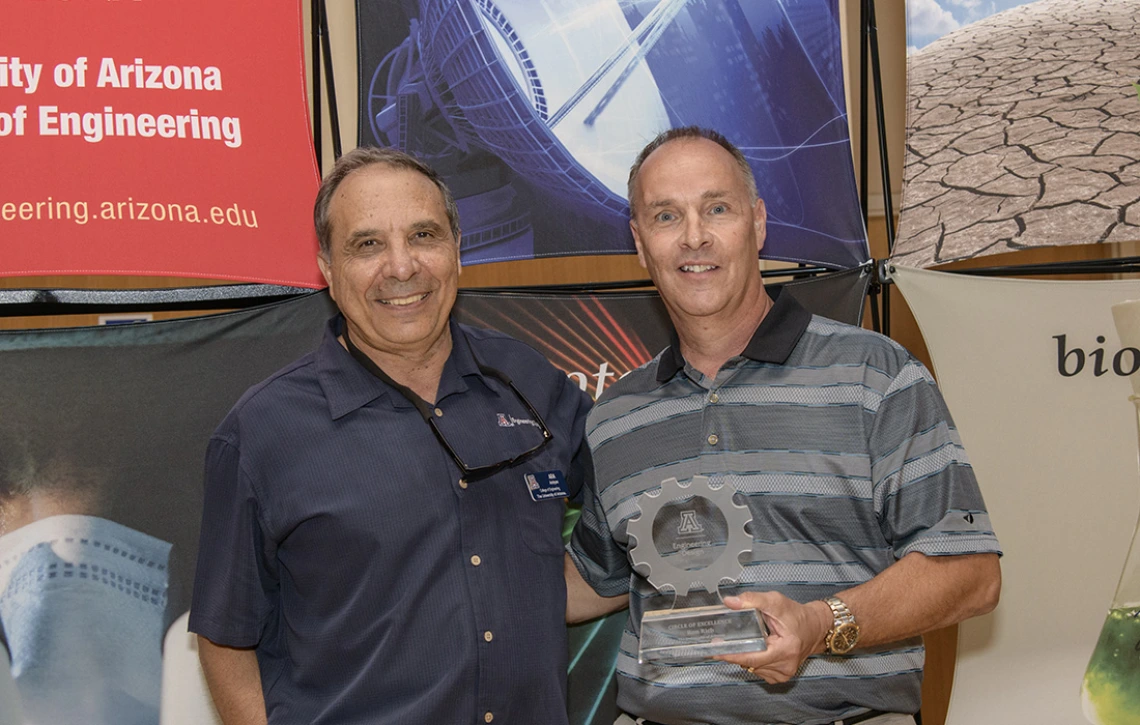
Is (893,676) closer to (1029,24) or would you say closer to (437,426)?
(437,426)

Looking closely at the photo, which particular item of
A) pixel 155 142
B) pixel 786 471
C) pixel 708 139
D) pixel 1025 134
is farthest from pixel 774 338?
pixel 155 142

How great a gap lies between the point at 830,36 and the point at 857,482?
149 cm

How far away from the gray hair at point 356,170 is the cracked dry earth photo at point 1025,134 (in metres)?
1.22

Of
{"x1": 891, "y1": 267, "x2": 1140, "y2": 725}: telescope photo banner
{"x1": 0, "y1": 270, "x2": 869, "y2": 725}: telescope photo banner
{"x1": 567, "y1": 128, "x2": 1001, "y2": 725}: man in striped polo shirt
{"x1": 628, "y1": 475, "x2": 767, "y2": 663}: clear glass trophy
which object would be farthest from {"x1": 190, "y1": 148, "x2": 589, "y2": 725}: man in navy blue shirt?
{"x1": 891, "y1": 267, "x2": 1140, "y2": 725}: telescope photo banner

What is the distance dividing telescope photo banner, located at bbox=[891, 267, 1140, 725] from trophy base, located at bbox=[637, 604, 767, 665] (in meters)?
1.16

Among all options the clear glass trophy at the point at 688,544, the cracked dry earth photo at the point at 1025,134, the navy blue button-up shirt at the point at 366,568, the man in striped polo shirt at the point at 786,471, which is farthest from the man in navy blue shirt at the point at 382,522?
the cracked dry earth photo at the point at 1025,134

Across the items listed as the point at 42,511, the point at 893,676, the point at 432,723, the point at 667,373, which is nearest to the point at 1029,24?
the point at 667,373

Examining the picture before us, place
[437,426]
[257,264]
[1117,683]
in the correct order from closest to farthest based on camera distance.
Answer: [1117,683]
[437,426]
[257,264]

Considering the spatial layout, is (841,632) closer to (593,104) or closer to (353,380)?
(353,380)

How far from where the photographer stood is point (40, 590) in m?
2.10

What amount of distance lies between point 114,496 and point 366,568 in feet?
2.60

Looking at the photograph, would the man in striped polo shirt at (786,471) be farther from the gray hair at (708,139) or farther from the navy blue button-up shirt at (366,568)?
the navy blue button-up shirt at (366,568)

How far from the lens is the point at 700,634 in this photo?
1.40 metres

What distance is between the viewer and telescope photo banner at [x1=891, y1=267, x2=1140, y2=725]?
2301 mm
